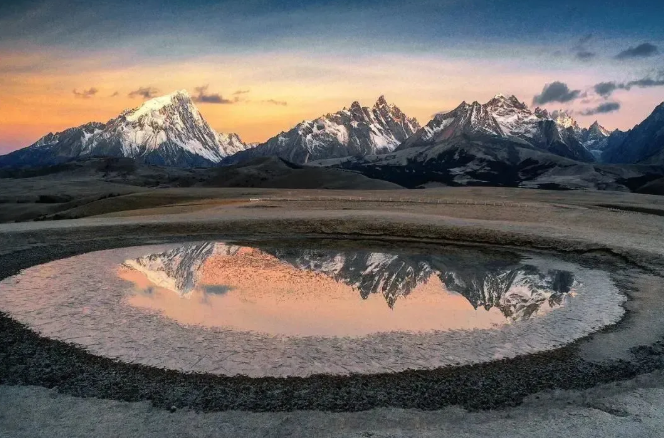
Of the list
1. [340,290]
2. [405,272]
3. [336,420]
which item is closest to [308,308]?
[340,290]

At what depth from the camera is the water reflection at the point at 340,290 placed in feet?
77.9

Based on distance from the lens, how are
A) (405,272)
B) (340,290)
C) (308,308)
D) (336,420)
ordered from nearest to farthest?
(336,420) → (308,308) → (340,290) → (405,272)

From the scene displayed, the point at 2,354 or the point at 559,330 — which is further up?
the point at 2,354

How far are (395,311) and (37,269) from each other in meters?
23.2

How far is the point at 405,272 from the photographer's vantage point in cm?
3434

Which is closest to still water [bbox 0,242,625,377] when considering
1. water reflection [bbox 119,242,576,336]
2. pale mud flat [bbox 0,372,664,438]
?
water reflection [bbox 119,242,576,336]

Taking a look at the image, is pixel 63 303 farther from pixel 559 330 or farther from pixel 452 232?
pixel 452 232

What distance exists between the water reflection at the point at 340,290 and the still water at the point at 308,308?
0.09 metres

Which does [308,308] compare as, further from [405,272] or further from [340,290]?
[405,272]

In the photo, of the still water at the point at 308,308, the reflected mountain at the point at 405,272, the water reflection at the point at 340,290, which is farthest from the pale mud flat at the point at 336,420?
the reflected mountain at the point at 405,272

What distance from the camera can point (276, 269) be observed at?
3491 cm

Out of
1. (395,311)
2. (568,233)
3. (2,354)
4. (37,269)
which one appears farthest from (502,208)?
(2,354)

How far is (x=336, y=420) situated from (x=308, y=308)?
449 inches

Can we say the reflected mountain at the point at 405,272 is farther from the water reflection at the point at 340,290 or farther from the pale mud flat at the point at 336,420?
the pale mud flat at the point at 336,420
